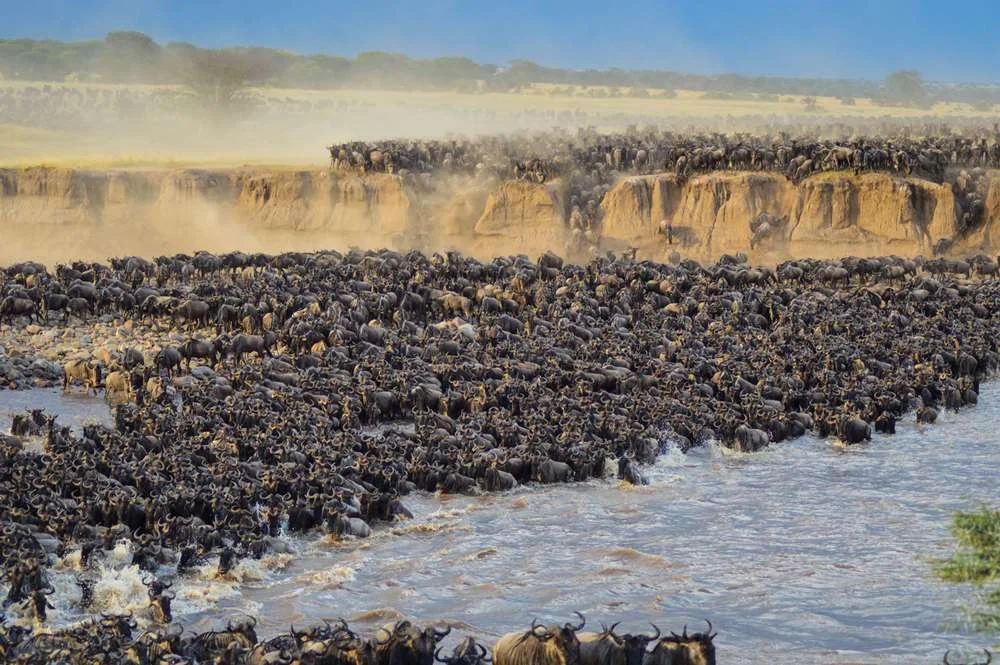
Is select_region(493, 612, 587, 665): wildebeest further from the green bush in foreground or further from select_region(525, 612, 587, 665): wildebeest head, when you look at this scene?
→ the green bush in foreground

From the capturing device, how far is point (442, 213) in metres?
48.3

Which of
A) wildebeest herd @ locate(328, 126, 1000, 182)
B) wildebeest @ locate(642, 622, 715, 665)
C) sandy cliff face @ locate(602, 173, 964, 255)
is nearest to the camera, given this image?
wildebeest @ locate(642, 622, 715, 665)

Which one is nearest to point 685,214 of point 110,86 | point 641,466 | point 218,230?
point 218,230

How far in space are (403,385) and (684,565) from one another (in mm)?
8276

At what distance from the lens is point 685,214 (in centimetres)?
4653

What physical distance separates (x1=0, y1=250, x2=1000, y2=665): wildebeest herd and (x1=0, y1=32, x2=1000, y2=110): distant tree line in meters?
60.5

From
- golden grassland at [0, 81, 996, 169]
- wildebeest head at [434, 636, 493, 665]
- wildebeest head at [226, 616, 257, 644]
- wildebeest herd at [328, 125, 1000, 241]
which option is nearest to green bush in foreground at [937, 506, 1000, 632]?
wildebeest head at [434, 636, 493, 665]

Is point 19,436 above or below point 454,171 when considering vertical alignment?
below

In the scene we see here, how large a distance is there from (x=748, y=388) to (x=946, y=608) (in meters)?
9.61

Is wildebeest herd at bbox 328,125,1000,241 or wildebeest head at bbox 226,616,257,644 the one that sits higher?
wildebeest herd at bbox 328,125,1000,241

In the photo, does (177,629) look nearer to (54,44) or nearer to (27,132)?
(27,132)

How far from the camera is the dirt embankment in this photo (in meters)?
44.8

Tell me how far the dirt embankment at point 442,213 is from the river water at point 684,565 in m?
22.0

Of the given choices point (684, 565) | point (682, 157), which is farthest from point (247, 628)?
point (682, 157)
